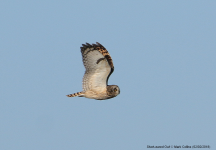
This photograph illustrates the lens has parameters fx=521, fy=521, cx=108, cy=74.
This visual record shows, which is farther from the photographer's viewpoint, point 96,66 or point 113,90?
point 113,90

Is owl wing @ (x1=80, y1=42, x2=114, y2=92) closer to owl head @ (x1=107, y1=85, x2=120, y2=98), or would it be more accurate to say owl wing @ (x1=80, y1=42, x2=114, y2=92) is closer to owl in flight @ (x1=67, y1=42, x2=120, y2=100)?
owl in flight @ (x1=67, y1=42, x2=120, y2=100)

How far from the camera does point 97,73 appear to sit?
1766 centimetres

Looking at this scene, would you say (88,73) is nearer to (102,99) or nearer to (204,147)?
(102,99)

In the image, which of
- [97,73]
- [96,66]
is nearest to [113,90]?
[97,73]

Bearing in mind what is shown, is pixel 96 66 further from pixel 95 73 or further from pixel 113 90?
pixel 113 90

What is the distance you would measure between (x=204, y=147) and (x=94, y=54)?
5191 millimetres

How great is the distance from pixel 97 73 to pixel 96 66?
284 millimetres

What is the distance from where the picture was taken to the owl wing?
55.9 ft

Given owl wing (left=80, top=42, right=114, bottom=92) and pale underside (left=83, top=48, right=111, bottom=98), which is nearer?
owl wing (left=80, top=42, right=114, bottom=92)

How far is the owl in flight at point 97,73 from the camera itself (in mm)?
17091

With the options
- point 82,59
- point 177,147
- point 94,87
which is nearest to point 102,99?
point 94,87

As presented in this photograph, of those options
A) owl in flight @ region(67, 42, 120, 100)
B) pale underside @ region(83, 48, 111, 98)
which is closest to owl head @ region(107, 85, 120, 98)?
owl in flight @ region(67, 42, 120, 100)

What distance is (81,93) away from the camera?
18062 millimetres

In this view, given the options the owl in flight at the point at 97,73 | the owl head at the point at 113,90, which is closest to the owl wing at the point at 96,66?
the owl in flight at the point at 97,73
